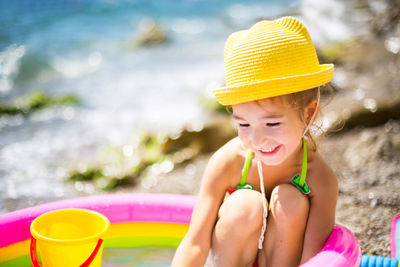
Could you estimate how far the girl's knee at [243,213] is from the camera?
1906mm

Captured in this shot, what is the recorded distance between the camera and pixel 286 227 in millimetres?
1892

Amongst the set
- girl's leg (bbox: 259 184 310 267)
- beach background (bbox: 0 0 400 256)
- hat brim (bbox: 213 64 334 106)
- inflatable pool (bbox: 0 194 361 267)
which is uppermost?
hat brim (bbox: 213 64 334 106)

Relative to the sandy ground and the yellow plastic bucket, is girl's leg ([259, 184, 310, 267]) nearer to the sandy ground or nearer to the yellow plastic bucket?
the sandy ground

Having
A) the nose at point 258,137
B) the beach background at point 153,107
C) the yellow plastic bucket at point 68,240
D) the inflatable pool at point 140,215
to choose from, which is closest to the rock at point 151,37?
the beach background at point 153,107

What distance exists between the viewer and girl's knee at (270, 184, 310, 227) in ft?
6.20

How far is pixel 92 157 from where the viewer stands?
4.64m

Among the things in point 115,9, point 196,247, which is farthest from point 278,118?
point 115,9

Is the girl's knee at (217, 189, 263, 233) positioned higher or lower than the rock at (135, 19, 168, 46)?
higher

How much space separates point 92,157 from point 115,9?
936 cm

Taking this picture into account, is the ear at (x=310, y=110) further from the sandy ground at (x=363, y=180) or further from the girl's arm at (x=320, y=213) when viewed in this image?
the sandy ground at (x=363, y=180)

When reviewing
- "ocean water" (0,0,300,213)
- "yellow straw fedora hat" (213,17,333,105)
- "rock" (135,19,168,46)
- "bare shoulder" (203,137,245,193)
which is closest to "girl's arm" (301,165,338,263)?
"bare shoulder" (203,137,245,193)

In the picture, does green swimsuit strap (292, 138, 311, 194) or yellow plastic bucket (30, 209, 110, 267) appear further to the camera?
green swimsuit strap (292, 138, 311, 194)

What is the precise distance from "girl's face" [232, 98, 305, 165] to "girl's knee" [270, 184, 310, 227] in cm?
16

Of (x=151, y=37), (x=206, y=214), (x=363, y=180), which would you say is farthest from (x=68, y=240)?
(x=151, y=37)
